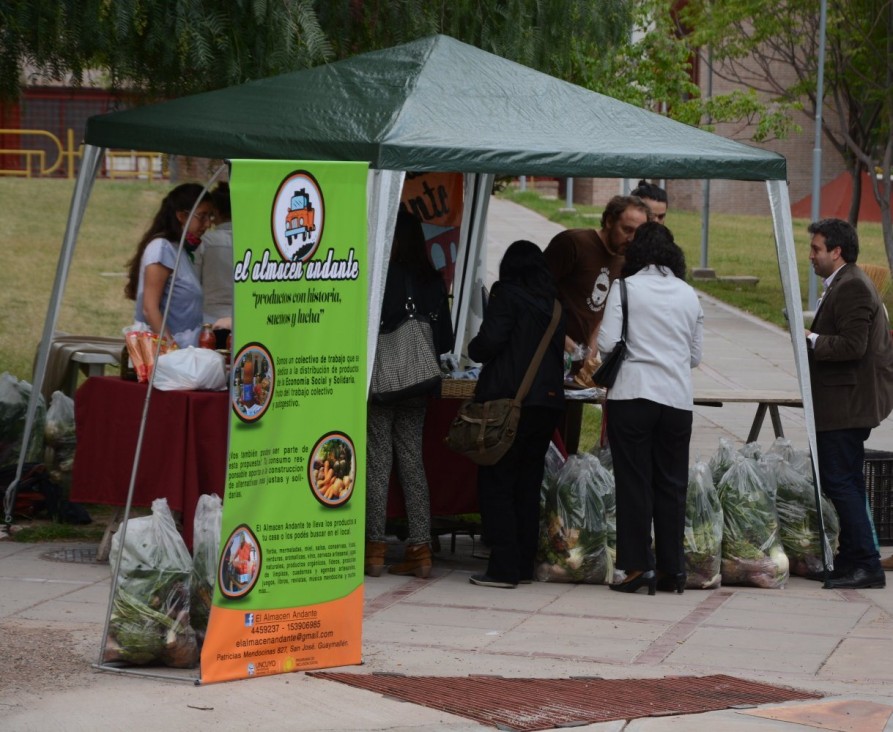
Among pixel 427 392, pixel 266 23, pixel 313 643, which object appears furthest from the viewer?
pixel 266 23

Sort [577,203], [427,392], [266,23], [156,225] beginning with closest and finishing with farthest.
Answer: [427,392] < [156,225] < [266,23] < [577,203]

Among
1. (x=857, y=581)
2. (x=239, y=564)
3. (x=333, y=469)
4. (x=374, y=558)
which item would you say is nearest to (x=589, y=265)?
(x=374, y=558)

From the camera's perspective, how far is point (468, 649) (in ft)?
21.1

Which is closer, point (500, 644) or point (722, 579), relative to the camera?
point (500, 644)

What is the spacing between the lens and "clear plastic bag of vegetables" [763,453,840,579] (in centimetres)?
805

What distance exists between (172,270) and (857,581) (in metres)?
4.10

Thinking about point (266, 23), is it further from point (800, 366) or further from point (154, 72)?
point (800, 366)

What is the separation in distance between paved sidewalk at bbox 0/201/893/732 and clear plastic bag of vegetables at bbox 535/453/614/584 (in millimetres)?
104

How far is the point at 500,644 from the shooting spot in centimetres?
653

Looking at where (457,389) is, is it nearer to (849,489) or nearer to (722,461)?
(722,461)

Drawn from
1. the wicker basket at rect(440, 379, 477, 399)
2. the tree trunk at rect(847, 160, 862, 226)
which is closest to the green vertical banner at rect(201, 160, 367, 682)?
the wicker basket at rect(440, 379, 477, 399)

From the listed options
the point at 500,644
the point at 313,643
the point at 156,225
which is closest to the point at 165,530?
the point at 313,643

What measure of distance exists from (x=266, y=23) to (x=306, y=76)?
1423mm

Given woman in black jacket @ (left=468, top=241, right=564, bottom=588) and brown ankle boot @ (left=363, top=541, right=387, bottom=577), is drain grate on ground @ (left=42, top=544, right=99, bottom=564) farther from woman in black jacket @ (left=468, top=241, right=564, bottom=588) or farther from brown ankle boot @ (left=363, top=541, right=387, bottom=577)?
woman in black jacket @ (left=468, top=241, right=564, bottom=588)
